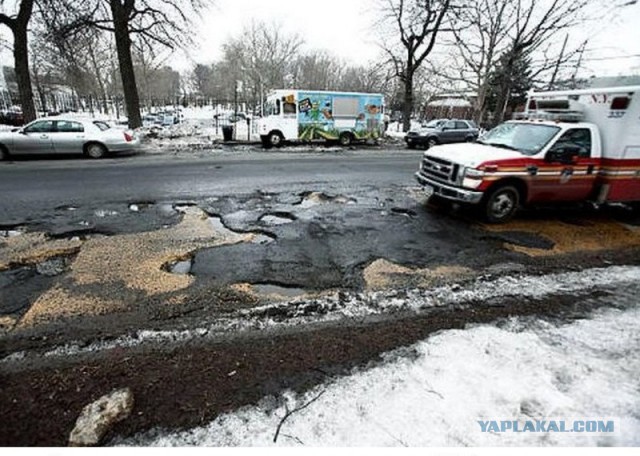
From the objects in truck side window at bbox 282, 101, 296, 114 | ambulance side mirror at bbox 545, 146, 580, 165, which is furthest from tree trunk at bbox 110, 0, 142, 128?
ambulance side mirror at bbox 545, 146, 580, 165

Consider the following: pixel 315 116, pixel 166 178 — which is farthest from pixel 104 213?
pixel 315 116

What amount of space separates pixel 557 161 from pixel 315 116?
549 inches

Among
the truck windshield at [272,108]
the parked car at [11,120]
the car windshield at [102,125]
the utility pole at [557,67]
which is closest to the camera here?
the car windshield at [102,125]

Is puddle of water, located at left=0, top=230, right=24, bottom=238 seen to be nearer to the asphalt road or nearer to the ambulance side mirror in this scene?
the asphalt road

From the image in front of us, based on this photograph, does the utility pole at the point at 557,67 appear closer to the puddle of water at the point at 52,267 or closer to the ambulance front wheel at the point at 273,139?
the ambulance front wheel at the point at 273,139

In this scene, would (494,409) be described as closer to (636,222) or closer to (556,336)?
(556,336)

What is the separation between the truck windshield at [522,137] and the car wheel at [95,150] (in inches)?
524

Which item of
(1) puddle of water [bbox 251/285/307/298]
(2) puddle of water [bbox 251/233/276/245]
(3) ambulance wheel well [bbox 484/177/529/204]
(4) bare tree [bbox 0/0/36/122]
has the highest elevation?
(4) bare tree [bbox 0/0/36/122]

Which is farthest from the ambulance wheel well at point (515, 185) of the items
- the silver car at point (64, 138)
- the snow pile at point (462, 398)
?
the silver car at point (64, 138)

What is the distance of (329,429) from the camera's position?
2377 mm

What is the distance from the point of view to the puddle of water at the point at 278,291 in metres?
4.18

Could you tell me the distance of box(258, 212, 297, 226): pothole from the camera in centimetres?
654

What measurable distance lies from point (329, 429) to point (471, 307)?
7.84 feet

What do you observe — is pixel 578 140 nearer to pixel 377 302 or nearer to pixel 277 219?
pixel 377 302
